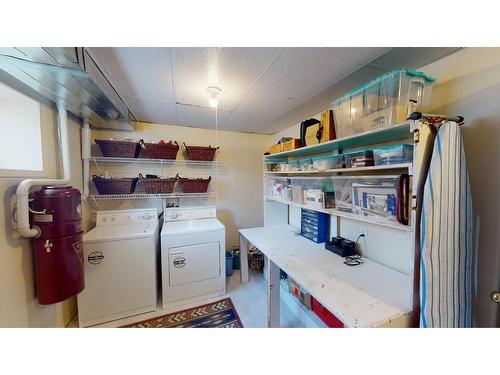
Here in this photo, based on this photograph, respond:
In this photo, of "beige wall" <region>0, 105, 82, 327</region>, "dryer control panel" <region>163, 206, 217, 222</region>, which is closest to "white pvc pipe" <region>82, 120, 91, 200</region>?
"beige wall" <region>0, 105, 82, 327</region>

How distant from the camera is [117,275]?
186 cm

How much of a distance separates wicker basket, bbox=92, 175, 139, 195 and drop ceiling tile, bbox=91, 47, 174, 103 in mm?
1061

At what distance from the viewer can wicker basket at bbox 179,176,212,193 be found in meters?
2.58

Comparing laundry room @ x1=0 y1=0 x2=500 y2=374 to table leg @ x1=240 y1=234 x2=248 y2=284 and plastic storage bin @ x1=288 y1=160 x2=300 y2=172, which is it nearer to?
table leg @ x1=240 y1=234 x2=248 y2=284

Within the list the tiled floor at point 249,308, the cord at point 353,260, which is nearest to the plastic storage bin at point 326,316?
the tiled floor at point 249,308

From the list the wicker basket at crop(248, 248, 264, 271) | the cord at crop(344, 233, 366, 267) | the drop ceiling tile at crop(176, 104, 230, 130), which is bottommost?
the wicker basket at crop(248, 248, 264, 271)

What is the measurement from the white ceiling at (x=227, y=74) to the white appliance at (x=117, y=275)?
1.46 meters

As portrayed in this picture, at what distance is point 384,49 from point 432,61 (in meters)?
0.36

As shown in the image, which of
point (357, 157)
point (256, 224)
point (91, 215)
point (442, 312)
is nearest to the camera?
point (442, 312)

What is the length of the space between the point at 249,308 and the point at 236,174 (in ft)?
6.38

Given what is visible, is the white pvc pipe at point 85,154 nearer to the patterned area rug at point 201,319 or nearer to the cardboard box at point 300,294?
the patterned area rug at point 201,319

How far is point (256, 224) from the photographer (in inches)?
131
